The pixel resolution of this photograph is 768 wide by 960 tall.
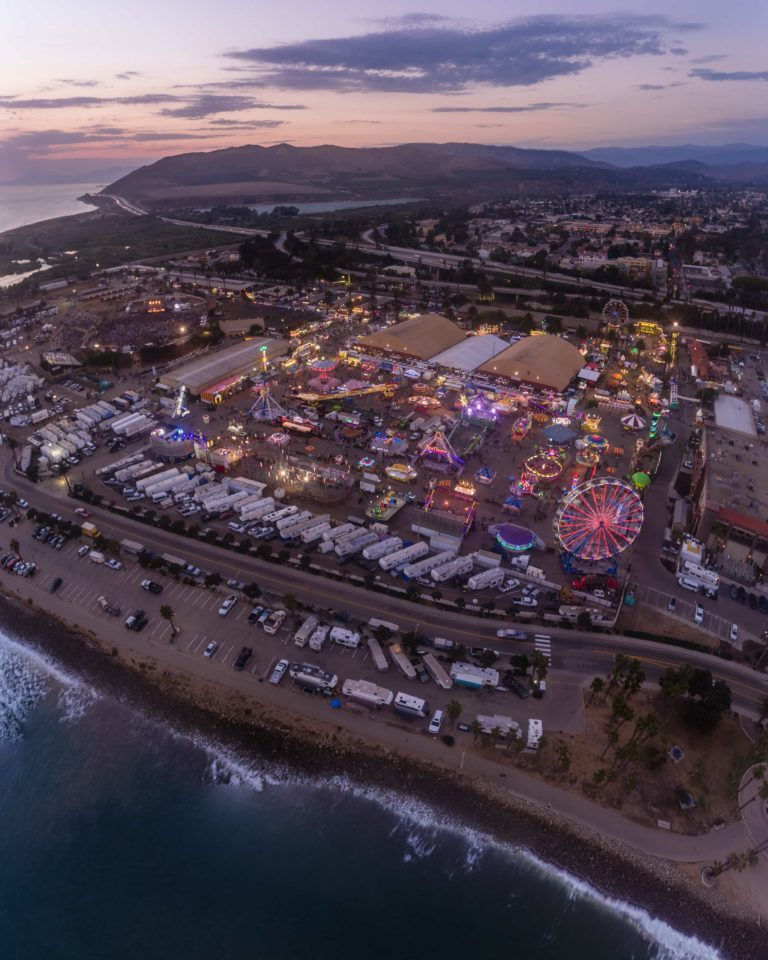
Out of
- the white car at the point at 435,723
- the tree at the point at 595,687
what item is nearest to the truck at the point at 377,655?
the white car at the point at 435,723

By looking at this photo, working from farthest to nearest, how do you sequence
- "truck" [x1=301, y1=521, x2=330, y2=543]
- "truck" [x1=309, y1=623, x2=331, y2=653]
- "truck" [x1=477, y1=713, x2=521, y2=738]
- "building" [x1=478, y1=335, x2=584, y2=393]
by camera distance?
"building" [x1=478, y1=335, x2=584, y2=393] → "truck" [x1=301, y1=521, x2=330, y2=543] → "truck" [x1=309, y1=623, x2=331, y2=653] → "truck" [x1=477, y1=713, x2=521, y2=738]

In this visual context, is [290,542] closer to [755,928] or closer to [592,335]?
[755,928]

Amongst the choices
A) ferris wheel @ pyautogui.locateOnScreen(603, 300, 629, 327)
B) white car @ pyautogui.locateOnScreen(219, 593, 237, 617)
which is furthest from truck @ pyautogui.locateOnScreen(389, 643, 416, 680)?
ferris wheel @ pyautogui.locateOnScreen(603, 300, 629, 327)

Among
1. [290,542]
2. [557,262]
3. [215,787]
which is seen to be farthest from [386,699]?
[557,262]

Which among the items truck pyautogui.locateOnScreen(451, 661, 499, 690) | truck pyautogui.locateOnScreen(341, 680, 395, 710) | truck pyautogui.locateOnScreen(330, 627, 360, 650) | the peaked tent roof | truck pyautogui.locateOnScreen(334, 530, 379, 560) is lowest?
truck pyautogui.locateOnScreen(341, 680, 395, 710)

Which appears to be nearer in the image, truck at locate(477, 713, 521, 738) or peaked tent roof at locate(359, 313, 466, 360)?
truck at locate(477, 713, 521, 738)

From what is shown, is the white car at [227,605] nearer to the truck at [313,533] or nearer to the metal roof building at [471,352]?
the truck at [313,533]

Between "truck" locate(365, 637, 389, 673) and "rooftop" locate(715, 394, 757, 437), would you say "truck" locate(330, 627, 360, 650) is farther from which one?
"rooftop" locate(715, 394, 757, 437)
